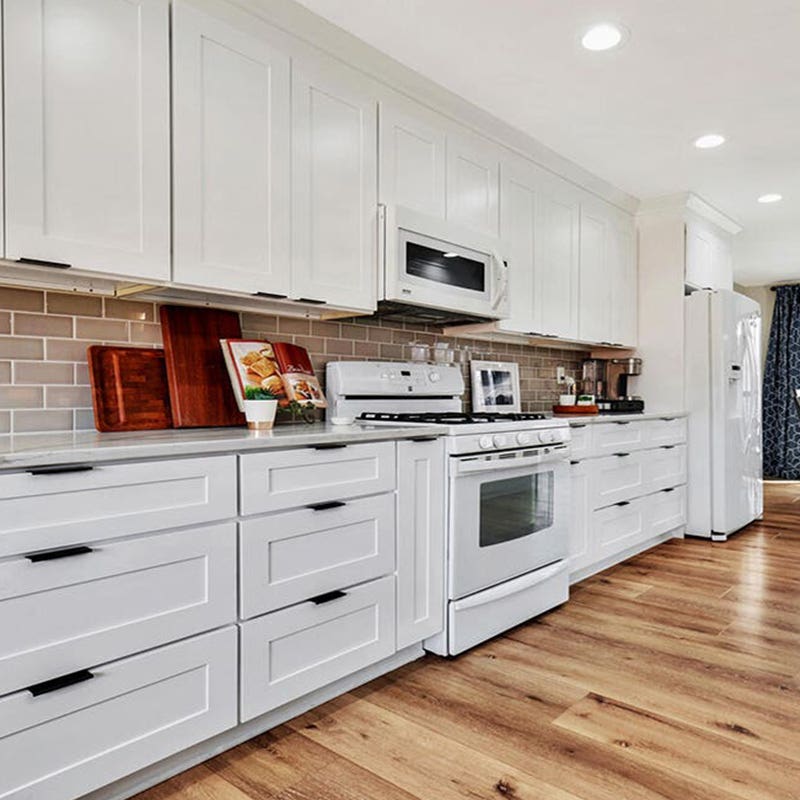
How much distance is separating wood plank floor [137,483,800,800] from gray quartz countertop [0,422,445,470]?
83cm

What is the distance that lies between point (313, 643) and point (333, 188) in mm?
1602

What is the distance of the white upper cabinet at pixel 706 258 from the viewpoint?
460 centimetres

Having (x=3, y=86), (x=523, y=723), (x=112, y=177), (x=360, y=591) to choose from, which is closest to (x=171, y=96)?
(x=112, y=177)

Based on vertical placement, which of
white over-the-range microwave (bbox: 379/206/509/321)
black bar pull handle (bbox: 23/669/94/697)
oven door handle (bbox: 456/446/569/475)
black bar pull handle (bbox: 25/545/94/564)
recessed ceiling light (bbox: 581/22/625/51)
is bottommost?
black bar pull handle (bbox: 23/669/94/697)

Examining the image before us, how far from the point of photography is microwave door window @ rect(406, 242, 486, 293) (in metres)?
2.75

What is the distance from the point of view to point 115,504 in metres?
1.51

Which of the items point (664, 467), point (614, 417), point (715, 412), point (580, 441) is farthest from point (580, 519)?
point (715, 412)

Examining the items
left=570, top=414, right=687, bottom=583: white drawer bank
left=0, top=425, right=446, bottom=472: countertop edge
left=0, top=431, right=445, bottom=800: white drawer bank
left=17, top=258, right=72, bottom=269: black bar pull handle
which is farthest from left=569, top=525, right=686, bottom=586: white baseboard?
left=17, top=258, right=72, bottom=269: black bar pull handle

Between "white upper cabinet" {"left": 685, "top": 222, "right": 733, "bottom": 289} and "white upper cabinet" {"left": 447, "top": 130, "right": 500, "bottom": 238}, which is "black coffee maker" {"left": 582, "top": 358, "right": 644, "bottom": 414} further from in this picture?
"white upper cabinet" {"left": 447, "top": 130, "right": 500, "bottom": 238}

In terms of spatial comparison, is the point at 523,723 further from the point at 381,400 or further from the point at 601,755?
the point at 381,400

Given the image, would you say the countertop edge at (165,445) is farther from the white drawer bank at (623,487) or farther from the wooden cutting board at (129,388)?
the white drawer bank at (623,487)

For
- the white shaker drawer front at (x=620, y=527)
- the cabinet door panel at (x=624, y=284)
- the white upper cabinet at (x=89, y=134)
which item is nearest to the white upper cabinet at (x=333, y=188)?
the white upper cabinet at (x=89, y=134)

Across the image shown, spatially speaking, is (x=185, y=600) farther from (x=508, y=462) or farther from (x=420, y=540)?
(x=508, y=462)

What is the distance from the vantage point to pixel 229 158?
84.0 inches
